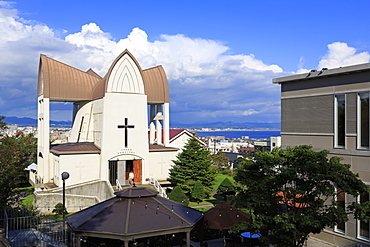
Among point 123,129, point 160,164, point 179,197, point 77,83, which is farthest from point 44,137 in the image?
point 179,197

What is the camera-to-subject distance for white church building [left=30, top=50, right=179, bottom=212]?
28109 millimetres

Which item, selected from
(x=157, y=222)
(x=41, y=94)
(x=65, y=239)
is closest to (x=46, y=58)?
(x=41, y=94)

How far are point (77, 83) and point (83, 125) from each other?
4.66 meters

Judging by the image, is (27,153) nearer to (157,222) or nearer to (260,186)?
(157,222)

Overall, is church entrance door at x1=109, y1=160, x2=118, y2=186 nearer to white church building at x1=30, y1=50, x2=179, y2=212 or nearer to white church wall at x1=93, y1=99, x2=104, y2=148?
white church building at x1=30, y1=50, x2=179, y2=212

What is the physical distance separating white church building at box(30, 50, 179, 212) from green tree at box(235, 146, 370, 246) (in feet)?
55.4

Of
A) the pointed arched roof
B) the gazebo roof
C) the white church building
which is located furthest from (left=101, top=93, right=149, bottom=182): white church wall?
the gazebo roof

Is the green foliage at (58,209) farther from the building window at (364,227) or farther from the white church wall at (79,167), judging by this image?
the building window at (364,227)

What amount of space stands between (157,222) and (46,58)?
77.0 feet

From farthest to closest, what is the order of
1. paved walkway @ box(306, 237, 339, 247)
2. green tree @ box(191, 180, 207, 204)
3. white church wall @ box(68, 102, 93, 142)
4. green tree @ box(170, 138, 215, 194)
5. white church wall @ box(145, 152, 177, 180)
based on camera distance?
white church wall @ box(68, 102, 93, 142)
white church wall @ box(145, 152, 177, 180)
green tree @ box(170, 138, 215, 194)
green tree @ box(191, 180, 207, 204)
paved walkway @ box(306, 237, 339, 247)

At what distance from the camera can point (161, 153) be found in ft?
104

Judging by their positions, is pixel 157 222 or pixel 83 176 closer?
pixel 157 222

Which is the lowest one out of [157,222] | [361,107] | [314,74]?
[157,222]

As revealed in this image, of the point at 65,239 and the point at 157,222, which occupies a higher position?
the point at 157,222
